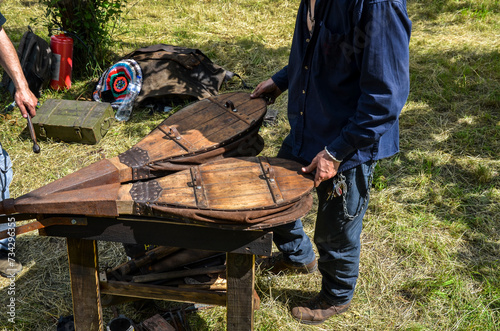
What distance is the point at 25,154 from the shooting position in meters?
4.64

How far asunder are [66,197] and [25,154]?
310cm

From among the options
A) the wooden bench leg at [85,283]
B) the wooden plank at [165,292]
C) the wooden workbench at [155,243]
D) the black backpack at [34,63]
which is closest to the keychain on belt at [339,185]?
the wooden workbench at [155,243]

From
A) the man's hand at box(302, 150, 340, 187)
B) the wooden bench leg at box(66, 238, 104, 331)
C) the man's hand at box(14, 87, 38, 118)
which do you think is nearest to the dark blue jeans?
the man's hand at box(302, 150, 340, 187)

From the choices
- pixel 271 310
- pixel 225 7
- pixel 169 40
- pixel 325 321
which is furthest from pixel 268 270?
pixel 225 7

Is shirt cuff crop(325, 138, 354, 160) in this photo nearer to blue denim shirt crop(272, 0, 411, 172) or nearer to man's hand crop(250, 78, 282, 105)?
blue denim shirt crop(272, 0, 411, 172)

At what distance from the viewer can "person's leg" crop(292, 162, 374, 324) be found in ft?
7.84

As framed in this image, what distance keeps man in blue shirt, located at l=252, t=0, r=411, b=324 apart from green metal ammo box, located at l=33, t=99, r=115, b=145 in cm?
→ 256

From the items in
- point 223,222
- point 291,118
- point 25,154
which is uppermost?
point 291,118

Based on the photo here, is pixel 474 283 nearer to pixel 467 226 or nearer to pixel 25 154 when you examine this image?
pixel 467 226

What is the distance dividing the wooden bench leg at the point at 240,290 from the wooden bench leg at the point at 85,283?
0.69m

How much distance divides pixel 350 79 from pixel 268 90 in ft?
2.65

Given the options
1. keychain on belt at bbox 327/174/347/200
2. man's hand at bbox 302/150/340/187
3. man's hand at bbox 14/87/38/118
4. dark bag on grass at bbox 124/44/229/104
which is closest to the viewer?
man's hand at bbox 302/150/340/187

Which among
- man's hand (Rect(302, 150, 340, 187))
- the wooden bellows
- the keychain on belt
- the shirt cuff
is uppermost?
the shirt cuff

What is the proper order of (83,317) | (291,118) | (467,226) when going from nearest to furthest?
(83,317) < (291,118) < (467,226)
